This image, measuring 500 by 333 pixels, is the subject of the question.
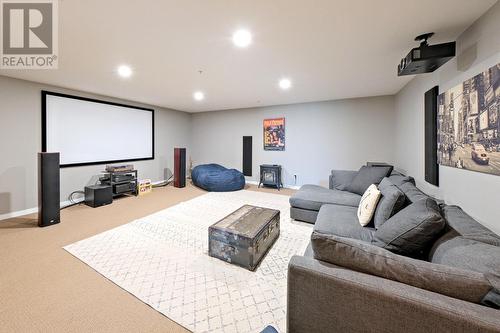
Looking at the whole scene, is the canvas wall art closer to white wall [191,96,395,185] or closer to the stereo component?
white wall [191,96,395,185]

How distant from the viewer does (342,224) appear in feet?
7.20

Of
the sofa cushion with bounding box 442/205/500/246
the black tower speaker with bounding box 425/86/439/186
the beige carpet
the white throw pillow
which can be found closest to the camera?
the sofa cushion with bounding box 442/205/500/246

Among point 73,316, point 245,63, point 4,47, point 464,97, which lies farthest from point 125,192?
point 464,97

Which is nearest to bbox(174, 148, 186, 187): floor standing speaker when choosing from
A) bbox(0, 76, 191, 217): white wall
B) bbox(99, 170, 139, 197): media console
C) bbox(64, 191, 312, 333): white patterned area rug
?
bbox(99, 170, 139, 197): media console

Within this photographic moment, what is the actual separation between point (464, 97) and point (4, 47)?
475 centimetres

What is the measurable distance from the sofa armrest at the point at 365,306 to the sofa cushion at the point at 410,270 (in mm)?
42

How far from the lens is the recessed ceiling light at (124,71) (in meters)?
2.99

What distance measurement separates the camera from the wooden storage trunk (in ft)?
6.89

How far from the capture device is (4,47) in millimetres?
2355

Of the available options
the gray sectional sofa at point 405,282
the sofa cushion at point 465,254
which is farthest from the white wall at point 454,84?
the sofa cushion at point 465,254

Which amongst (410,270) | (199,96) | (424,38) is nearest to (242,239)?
(410,270)

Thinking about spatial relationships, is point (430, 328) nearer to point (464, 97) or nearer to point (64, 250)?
point (464, 97)

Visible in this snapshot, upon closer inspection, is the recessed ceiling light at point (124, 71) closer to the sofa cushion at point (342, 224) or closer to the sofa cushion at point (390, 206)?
the sofa cushion at point (342, 224)

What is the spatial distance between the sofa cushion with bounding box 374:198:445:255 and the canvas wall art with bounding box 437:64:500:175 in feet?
1.94
